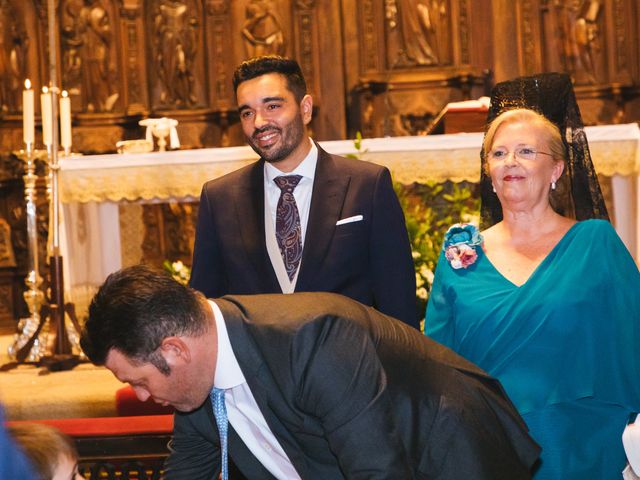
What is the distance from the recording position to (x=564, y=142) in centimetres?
309

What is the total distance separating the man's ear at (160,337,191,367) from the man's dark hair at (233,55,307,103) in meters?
1.46

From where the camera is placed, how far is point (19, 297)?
28.5 feet

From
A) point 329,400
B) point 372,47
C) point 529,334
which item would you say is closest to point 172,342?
point 329,400

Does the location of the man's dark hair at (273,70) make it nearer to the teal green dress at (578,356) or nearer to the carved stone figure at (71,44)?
the teal green dress at (578,356)

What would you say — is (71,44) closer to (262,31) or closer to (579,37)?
(262,31)

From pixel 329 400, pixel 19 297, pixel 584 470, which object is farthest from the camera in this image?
pixel 19 297

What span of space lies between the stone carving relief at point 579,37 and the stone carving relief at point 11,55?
4.95m

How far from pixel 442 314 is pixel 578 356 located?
1.42 ft

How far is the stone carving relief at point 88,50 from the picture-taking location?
9125 millimetres

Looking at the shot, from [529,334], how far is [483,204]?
69 centimetres

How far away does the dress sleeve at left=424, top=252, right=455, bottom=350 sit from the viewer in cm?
294

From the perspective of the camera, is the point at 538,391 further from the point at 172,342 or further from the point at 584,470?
the point at 172,342

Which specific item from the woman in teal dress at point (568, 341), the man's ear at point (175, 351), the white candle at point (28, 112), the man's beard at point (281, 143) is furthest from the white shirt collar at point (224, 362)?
the white candle at point (28, 112)

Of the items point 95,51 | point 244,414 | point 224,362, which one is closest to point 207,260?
point 244,414
